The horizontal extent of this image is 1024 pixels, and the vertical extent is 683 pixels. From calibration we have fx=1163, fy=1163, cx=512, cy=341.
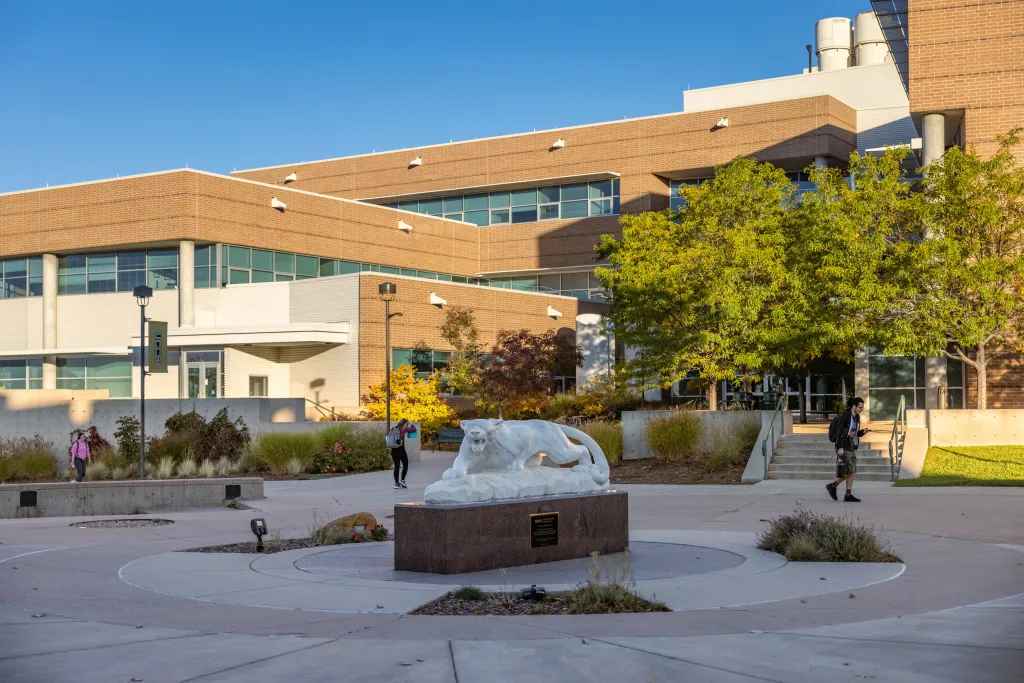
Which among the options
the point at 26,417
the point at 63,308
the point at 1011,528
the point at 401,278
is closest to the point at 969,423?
the point at 1011,528

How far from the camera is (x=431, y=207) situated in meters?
66.4

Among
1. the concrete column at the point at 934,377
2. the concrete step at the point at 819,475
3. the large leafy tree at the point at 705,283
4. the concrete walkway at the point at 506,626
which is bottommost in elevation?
the concrete step at the point at 819,475

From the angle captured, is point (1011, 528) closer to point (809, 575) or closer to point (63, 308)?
point (809, 575)

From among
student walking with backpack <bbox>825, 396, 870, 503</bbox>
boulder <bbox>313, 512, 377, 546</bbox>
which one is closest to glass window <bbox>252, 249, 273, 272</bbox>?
student walking with backpack <bbox>825, 396, 870, 503</bbox>

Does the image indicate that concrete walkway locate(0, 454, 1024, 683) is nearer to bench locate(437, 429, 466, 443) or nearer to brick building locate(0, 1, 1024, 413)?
bench locate(437, 429, 466, 443)

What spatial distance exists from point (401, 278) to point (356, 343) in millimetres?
3323

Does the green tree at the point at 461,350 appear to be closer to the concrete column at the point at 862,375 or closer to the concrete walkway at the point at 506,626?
the concrete column at the point at 862,375

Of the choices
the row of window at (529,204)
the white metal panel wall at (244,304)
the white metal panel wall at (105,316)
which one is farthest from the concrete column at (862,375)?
the white metal panel wall at (105,316)

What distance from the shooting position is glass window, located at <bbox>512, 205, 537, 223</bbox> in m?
63.2

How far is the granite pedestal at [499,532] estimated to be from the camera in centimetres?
1198

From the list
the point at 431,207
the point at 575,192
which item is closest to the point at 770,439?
the point at 575,192

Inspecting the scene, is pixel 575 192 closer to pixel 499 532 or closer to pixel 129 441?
pixel 129 441

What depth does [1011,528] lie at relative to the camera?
1570cm

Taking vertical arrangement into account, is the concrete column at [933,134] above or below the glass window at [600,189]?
below
